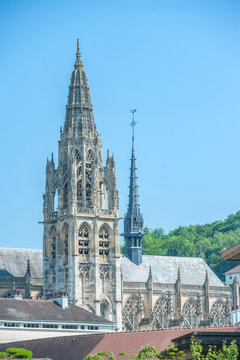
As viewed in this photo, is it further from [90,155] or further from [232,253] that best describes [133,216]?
[232,253]

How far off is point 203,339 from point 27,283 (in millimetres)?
73372

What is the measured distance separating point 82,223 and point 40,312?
22279 millimetres

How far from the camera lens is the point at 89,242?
369 feet

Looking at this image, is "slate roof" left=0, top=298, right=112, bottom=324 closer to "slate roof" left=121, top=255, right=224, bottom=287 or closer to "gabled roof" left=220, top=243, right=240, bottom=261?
"slate roof" left=121, top=255, right=224, bottom=287

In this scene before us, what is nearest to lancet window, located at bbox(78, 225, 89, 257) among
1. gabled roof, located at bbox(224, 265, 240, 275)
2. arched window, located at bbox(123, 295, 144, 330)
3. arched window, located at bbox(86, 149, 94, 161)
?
arched window, located at bbox(86, 149, 94, 161)

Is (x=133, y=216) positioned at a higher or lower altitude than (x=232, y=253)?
higher

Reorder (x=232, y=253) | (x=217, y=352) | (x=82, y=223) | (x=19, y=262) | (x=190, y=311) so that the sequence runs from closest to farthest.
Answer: (x=232, y=253), (x=217, y=352), (x=82, y=223), (x=19, y=262), (x=190, y=311)

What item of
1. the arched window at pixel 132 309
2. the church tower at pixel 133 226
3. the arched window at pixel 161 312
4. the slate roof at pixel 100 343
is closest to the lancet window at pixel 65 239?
the arched window at pixel 132 309

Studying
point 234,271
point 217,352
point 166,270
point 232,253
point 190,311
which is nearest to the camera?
point 232,253

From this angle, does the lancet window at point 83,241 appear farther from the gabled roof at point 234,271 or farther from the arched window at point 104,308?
the gabled roof at point 234,271

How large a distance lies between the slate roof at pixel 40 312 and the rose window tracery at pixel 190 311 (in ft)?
97.6

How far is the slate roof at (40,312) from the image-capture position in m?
89.4

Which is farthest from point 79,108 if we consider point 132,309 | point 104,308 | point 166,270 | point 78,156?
point 166,270

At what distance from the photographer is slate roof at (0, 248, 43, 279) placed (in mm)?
115812
